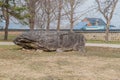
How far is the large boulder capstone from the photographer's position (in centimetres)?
1589

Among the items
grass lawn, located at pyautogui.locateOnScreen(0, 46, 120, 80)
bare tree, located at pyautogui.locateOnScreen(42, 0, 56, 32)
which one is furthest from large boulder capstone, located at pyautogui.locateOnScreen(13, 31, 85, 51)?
bare tree, located at pyautogui.locateOnScreen(42, 0, 56, 32)

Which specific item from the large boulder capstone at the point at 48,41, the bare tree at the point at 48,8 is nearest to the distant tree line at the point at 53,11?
the bare tree at the point at 48,8

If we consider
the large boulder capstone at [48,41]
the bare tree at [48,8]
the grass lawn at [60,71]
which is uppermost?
the bare tree at [48,8]

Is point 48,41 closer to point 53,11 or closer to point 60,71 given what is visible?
point 60,71

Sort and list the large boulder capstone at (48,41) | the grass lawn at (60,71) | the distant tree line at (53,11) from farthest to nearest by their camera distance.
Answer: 1. the distant tree line at (53,11)
2. the large boulder capstone at (48,41)
3. the grass lawn at (60,71)

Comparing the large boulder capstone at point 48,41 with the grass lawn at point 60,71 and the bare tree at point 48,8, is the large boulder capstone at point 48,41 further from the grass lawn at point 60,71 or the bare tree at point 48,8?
the bare tree at point 48,8

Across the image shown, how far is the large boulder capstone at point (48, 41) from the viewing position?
1589cm

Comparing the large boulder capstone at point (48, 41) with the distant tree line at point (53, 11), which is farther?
the distant tree line at point (53, 11)

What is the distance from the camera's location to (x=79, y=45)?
55.7 feet

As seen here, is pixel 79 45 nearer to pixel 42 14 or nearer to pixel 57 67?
pixel 57 67

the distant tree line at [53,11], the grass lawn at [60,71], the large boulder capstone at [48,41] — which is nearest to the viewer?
the grass lawn at [60,71]

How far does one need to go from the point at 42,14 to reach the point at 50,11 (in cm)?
249

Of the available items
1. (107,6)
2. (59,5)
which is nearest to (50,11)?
(59,5)

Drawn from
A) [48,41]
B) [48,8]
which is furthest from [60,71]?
[48,8]
